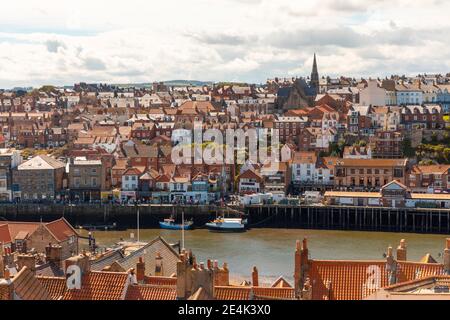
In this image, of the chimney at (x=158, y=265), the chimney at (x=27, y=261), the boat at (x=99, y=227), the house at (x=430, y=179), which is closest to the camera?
the chimney at (x=27, y=261)

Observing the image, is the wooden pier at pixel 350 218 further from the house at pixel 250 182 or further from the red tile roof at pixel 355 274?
the red tile roof at pixel 355 274

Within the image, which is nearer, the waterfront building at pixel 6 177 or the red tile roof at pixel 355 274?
the red tile roof at pixel 355 274

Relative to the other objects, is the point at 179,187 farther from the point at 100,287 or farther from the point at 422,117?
the point at 100,287

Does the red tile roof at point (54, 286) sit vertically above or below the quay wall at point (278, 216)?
above

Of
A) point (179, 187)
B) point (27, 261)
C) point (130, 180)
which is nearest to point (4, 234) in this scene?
point (27, 261)

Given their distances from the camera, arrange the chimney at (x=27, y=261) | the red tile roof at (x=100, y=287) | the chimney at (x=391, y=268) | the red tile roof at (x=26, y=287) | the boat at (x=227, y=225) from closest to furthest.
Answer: the red tile roof at (x=26, y=287)
the red tile roof at (x=100, y=287)
the chimney at (x=391, y=268)
the chimney at (x=27, y=261)
the boat at (x=227, y=225)

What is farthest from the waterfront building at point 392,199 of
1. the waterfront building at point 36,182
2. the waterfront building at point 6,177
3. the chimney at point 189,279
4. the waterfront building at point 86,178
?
the chimney at point 189,279

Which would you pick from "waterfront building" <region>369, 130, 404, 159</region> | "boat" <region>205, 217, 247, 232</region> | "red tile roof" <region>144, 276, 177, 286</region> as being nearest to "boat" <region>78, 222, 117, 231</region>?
"boat" <region>205, 217, 247, 232</region>
